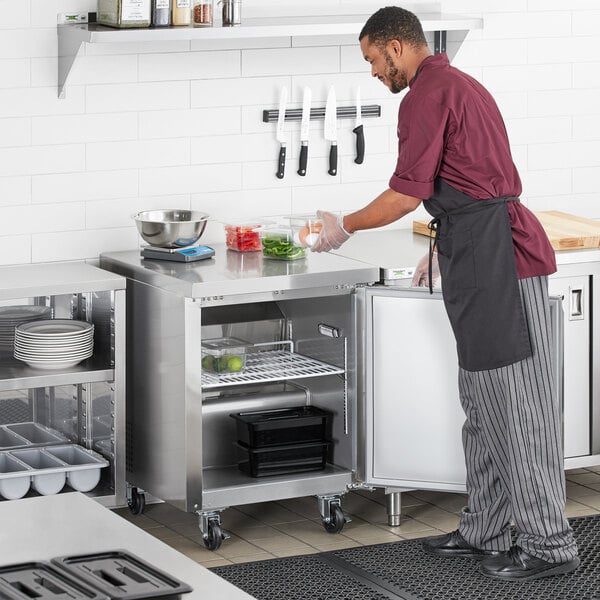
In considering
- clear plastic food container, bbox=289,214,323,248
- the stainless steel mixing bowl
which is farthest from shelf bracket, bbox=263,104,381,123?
the stainless steel mixing bowl

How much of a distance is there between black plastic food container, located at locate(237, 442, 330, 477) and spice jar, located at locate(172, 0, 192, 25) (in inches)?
59.6

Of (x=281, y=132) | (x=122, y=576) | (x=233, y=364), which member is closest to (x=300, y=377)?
(x=233, y=364)

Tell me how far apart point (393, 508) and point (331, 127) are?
4.92 feet

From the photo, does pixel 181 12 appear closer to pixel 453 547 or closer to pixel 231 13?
pixel 231 13

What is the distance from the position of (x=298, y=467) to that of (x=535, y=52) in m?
2.06

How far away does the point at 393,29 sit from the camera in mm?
4059

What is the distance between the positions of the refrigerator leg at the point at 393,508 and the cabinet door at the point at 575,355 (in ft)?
2.26

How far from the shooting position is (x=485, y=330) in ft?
13.3

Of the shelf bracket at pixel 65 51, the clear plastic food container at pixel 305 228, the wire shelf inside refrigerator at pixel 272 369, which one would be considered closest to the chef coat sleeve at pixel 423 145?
the clear plastic food container at pixel 305 228

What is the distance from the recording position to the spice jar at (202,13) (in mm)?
4625

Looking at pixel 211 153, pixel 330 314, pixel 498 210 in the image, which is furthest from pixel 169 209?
pixel 498 210

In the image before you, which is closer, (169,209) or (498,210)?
(498,210)

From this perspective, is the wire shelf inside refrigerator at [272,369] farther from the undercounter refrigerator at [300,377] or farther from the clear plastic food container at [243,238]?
the clear plastic food container at [243,238]

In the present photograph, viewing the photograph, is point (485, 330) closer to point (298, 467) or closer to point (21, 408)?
point (298, 467)
